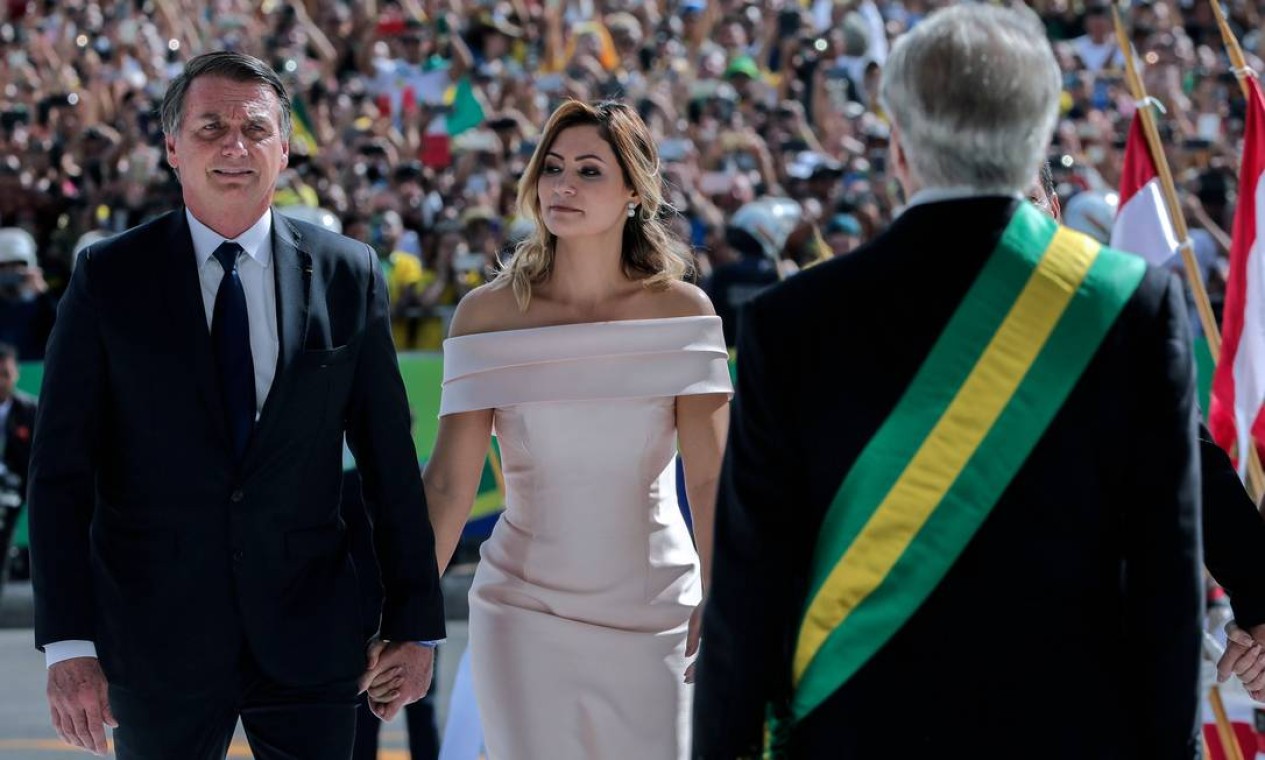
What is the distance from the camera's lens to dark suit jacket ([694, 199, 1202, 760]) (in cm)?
289

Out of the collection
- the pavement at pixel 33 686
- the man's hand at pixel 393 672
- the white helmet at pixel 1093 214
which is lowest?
the pavement at pixel 33 686

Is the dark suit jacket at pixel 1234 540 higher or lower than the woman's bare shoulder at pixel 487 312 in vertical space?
lower

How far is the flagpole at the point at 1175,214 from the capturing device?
5.92 m

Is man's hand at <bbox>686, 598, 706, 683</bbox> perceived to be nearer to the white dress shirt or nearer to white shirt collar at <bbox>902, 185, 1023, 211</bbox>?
the white dress shirt

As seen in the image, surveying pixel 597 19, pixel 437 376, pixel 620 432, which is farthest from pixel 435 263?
pixel 620 432

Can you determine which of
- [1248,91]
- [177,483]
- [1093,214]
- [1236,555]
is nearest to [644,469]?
[177,483]

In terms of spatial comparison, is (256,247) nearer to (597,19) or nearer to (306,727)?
(306,727)

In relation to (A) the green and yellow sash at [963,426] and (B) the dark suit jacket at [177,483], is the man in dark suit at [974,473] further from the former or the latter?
(B) the dark suit jacket at [177,483]

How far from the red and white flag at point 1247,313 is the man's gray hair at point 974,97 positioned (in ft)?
10.9

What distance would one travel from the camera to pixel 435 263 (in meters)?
13.1

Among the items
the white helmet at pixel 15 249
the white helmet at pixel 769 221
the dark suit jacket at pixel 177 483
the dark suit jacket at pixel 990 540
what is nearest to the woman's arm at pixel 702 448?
the dark suit jacket at pixel 177 483

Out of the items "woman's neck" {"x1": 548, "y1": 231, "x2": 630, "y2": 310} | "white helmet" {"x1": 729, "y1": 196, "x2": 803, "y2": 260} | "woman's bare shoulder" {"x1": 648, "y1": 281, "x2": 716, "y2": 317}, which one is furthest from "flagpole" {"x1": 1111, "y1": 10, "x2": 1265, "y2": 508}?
"white helmet" {"x1": 729, "y1": 196, "x2": 803, "y2": 260}

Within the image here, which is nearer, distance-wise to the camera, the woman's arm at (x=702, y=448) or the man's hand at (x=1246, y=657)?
the man's hand at (x=1246, y=657)

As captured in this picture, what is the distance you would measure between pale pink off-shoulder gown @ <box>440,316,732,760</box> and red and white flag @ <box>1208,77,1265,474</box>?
188 centimetres
